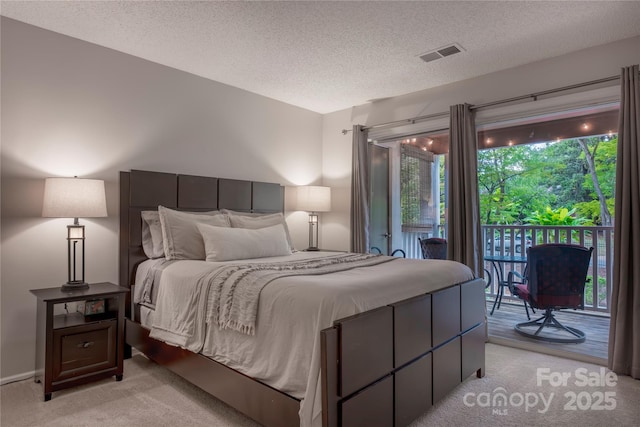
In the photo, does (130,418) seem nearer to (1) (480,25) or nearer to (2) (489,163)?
(1) (480,25)

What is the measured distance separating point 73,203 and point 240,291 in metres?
1.47

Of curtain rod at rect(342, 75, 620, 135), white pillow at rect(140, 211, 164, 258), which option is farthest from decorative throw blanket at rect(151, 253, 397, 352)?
curtain rod at rect(342, 75, 620, 135)

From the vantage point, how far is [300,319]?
69.4 inches

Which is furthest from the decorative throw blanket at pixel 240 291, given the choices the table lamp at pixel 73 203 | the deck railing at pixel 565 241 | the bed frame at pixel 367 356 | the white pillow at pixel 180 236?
the deck railing at pixel 565 241

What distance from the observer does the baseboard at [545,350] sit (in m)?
3.10

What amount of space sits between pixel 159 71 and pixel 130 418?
2897 millimetres

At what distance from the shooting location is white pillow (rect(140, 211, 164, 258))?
314 cm

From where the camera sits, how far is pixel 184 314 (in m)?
2.42

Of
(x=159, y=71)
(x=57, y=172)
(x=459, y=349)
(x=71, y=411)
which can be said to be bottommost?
(x=71, y=411)

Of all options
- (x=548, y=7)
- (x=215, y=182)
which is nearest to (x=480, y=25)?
(x=548, y=7)

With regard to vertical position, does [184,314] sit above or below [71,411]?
above

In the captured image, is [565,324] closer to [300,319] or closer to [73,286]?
[300,319]

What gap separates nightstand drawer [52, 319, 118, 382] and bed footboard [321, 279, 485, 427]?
189 centimetres

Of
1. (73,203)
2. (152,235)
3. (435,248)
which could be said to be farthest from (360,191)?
(73,203)
